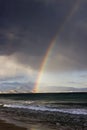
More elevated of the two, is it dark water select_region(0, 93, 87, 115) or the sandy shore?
dark water select_region(0, 93, 87, 115)

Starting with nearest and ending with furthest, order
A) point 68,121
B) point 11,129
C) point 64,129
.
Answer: point 64,129 → point 11,129 → point 68,121

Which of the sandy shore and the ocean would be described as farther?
the ocean

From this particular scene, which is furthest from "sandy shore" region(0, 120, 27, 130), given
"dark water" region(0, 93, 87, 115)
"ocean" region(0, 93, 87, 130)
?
"dark water" region(0, 93, 87, 115)

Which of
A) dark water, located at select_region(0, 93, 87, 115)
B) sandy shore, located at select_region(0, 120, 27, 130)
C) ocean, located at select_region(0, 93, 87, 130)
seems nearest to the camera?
sandy shore, located at select_region(0, 120, 27, 130)

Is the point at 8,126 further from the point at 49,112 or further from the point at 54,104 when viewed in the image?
the point at 54,104

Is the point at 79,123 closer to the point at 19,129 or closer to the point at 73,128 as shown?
the point at 73,128

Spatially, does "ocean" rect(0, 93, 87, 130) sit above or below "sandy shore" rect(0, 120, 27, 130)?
above

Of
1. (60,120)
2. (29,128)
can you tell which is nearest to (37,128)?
(29,128)

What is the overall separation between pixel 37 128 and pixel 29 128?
74 centimetres

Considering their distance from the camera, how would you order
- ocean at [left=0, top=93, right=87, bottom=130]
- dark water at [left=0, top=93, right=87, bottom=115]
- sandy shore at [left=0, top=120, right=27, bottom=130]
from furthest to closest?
dark water at [left=0, top=93, right=87, bottom=115], ocean at [left=0, top=93, right=87, bottom=130], sandy shore at [left=0, top=120, right=27, bottom=130]

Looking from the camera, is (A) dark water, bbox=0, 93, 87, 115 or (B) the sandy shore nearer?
(B) the sandy shore

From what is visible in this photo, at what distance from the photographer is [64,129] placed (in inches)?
856

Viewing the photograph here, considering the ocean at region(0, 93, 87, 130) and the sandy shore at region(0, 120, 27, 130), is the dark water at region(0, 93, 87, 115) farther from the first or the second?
the sandy shore at region(0, 120, 27, 130)

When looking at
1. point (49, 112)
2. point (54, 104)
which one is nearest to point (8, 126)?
point (49, 112)
